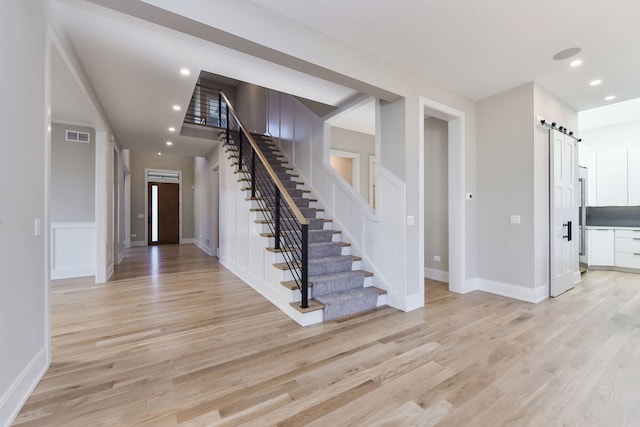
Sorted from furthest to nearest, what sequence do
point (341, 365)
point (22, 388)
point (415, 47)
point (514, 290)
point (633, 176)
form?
point (633, 176) → point (514, 290) → point (415, 47) → point (341, 365) → point (22, 388)

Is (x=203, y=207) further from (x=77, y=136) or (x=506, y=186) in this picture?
(x=506, y=186)

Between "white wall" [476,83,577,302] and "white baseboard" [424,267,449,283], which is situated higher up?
"white wall" [476,83,577,302]

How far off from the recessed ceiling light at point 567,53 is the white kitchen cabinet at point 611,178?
4.19m

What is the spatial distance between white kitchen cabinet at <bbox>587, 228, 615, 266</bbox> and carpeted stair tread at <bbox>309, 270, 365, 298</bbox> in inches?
210

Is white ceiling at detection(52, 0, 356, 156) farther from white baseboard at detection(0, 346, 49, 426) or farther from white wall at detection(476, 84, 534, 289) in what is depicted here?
white baseboard at detection(0, 346, 49, 426)

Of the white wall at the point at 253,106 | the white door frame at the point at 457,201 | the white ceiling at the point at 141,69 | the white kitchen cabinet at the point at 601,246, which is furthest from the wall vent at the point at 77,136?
the white kitchen cabinet at the point at 601,246

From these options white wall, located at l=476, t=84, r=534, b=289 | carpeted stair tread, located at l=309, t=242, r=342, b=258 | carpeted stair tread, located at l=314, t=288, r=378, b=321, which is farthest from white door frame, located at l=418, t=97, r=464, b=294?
carpeted stair tread, located at l=309, t=242, r=342, b=258

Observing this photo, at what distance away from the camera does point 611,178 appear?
5.75 m

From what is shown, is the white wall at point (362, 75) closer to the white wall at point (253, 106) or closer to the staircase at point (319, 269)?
the staircase at point (319, 269)

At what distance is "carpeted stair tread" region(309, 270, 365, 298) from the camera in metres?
3.30

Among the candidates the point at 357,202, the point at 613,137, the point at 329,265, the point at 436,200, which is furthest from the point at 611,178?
the point at 329,265

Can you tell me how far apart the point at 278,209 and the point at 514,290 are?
335cm

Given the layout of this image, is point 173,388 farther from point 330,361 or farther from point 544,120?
point 544,120

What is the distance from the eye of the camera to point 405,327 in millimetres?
2844
